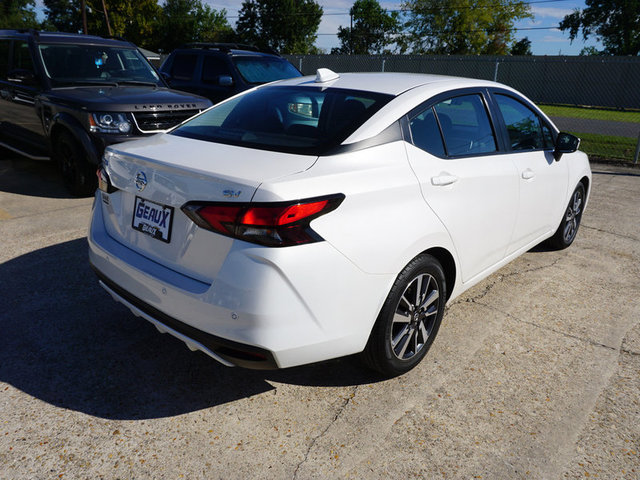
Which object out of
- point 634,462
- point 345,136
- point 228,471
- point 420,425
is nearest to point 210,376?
point 228,471

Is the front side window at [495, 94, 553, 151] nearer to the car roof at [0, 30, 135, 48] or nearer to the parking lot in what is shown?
the parking lot

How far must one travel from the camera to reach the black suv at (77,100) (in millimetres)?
5977

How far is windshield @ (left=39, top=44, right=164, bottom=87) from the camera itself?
22.1ft

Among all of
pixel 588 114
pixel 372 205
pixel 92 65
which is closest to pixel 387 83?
pixel 372 205

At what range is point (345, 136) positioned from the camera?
8.70 ft

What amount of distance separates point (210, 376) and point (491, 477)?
153cm

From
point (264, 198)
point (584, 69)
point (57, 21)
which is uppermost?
point (57, 21)

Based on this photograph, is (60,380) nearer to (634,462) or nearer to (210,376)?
(210,376)

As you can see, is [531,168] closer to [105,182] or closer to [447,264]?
[447,264]

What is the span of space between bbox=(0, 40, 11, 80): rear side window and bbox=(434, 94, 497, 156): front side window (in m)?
6.73

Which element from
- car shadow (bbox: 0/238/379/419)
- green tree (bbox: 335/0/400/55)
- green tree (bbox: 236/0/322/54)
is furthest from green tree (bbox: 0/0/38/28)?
car shadow (bbox: 0/238/379/419)

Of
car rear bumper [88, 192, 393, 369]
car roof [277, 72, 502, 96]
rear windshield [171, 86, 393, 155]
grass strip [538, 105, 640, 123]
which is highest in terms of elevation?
grass strip [538, 105, 640, 123]

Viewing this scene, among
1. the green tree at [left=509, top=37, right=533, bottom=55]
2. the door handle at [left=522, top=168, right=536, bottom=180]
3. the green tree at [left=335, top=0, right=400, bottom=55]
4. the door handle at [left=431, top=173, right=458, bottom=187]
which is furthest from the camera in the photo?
the green tree at [left=335, top=0, right=400, bottom=55]

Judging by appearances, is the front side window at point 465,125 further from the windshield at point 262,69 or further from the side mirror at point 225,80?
the windshield at point 262,69
